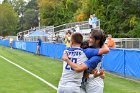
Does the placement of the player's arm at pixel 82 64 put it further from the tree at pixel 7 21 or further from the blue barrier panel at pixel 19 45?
the tree at pixel 7 21

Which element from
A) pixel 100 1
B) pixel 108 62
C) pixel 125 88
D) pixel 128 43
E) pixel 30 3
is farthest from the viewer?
pixel 30 3

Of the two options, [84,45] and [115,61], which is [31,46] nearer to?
[115,61]

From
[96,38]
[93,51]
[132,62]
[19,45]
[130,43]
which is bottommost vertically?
[19,45]

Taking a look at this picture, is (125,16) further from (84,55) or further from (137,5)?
(84,55)

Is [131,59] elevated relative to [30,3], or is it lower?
lower

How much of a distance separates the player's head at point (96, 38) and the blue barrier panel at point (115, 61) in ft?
35.9

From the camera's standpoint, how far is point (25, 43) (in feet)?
146

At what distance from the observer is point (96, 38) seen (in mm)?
6418

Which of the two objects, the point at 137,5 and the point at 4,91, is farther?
the point at 137,5

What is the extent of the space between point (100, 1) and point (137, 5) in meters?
9.05

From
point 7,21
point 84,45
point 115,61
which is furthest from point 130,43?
point 7,21

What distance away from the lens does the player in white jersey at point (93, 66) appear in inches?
251

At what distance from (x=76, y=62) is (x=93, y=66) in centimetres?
27

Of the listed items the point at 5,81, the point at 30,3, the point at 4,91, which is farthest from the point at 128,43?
the point at 30,3
